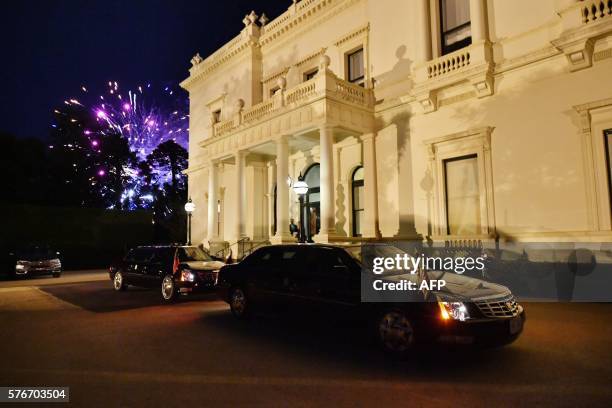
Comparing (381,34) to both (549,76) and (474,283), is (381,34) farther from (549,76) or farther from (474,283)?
(474,283)

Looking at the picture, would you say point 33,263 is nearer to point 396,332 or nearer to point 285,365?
point 285,365

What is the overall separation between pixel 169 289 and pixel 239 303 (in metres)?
4.06

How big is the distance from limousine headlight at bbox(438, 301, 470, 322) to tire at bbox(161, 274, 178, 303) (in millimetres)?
8369

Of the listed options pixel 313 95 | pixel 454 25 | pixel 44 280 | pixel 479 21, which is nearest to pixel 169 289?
pixel 313 95

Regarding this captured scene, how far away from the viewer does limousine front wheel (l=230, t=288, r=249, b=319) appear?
8.68 meters

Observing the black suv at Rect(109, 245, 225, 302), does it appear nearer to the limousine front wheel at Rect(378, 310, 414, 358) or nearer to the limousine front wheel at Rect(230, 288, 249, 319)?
the limousine front wheel at Rect(230, 288, 249, 319)

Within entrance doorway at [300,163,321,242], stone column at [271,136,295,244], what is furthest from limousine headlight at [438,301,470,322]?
entrance doorway at [300,163,321,242]

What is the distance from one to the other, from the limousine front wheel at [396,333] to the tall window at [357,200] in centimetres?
1216

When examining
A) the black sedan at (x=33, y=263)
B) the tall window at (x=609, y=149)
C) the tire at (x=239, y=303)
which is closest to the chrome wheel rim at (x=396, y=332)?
the tire at (x=239, y=303)

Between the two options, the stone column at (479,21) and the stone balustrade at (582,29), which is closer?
the stone balustrade at (582,29)

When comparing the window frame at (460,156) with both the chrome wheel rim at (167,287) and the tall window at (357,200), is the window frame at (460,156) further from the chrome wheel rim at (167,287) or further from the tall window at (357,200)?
the chrome wheel rim at (167,287)

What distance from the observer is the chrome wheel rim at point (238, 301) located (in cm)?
874

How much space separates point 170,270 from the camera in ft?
40.1

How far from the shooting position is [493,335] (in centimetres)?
549
